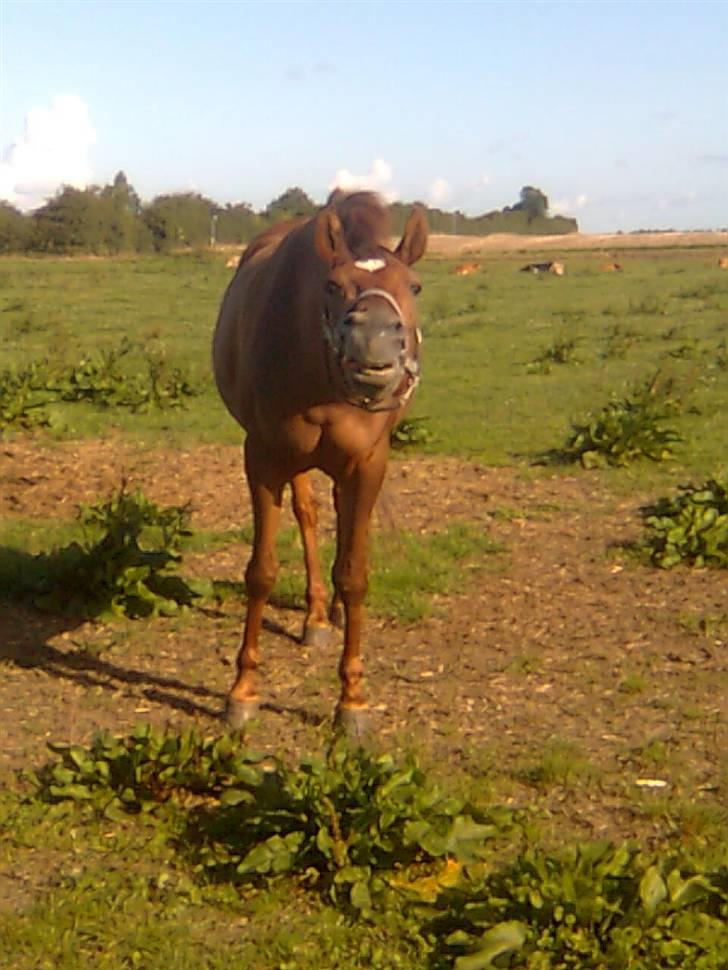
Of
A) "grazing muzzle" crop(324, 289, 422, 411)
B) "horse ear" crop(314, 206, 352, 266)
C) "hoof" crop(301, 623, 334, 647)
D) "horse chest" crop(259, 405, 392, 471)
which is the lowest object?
"hoof" crop(301, 623, 334, 647)

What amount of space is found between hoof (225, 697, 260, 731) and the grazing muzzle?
1.55 meters

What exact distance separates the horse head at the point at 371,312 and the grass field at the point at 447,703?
1363mm

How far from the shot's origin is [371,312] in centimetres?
396

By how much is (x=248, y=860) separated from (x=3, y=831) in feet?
2.98

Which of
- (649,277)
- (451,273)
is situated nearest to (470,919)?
(649,277)

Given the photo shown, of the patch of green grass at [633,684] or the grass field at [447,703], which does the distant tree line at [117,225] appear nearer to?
the grass field at [447,703]

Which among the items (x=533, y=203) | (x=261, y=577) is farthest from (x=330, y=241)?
(x=533, y=203)

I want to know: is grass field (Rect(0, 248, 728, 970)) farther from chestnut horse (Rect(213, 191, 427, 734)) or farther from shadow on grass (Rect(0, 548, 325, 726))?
chestnut horse (Rect(213, 191, 427, 734))

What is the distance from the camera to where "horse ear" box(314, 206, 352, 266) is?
433 cm

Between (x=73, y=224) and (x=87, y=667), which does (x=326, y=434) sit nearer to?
(x=87, y=667)

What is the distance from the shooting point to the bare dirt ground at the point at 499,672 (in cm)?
470

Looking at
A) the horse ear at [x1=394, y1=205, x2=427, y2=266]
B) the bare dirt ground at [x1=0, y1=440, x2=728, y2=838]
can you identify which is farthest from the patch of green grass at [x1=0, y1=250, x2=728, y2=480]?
the horse ear at [x1=394, y1=205, x2=427, y2=266]

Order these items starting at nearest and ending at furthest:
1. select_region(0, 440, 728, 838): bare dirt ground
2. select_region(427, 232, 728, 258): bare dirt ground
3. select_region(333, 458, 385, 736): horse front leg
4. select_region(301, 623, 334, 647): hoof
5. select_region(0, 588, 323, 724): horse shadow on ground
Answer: select_region(0, 440, 728, 838): bare dirt ground → select_region(333, 458, 385, 736): horse front leg → select_region(0, 588, 323, 724): horse shadow on ground → select_region(301, 623, 334, 647): hoof → select_region(427, 232, 728, 258): bare dirt ground

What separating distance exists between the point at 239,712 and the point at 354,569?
75cm
